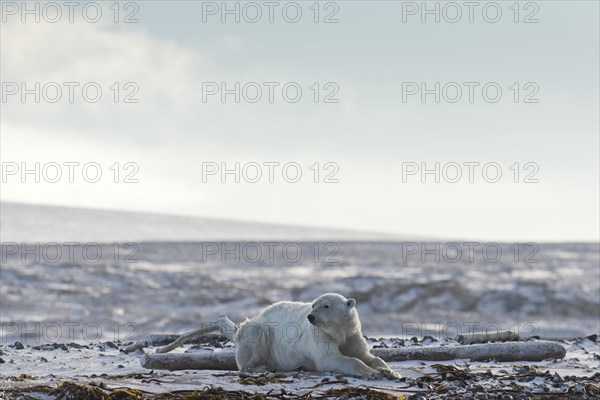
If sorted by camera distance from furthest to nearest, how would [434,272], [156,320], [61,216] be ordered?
[61,216] → [434,272] → [156,320]

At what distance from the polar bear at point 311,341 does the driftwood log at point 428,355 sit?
293mm

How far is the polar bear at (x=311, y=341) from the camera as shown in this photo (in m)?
8.34

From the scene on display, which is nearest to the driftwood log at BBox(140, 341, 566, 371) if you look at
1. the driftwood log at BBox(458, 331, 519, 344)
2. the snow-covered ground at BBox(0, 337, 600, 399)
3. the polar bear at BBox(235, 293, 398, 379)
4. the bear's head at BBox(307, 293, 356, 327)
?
the snow-covered ground at BBox(0, 337, 600, 399)

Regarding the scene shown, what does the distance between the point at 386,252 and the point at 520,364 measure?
3635 centimetres

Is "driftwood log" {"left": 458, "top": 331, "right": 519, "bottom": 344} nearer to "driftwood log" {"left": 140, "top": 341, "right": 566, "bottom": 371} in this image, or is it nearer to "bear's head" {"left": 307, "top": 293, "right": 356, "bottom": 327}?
"driftwood log" {"left": 140, "top": 341, "right": 566, "bottom": 371}

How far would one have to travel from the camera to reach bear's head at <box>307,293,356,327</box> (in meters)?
8.39

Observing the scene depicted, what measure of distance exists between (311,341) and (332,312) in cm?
43

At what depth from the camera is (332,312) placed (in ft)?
27.8

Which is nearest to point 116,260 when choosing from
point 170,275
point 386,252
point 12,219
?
point 170,275

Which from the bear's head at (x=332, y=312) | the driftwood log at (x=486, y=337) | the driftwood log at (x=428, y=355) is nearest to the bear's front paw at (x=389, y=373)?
the bear's head at (x=332, y=312)

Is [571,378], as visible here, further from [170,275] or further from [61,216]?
[61,216]

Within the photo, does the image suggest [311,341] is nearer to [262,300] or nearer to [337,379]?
[337,379]

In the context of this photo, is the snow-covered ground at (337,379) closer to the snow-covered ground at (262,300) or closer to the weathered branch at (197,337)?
the snow-covered ground at (262,300)

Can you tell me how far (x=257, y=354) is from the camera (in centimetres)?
886
